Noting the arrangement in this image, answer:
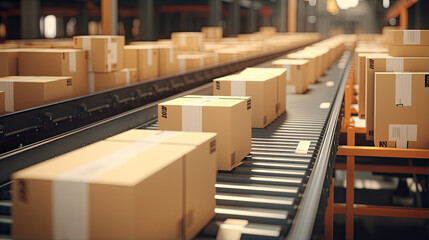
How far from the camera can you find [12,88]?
5.11m

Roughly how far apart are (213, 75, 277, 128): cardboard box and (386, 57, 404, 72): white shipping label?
44.8 inches

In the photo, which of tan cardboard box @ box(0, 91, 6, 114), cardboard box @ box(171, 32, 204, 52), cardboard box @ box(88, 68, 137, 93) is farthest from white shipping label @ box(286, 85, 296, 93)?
cardboard box @ box(171, 32, 204, 52)

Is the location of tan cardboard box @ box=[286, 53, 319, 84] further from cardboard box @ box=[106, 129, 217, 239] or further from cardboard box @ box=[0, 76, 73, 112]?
cardboard box @ box=[106, 129, 217, 239]

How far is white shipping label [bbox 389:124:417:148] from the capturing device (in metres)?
4.86

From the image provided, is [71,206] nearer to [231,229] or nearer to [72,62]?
[231,229]

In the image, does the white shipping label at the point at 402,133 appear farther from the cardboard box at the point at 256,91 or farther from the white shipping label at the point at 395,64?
the cardboard box at the point at 256,91

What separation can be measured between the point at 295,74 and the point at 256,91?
300 cm

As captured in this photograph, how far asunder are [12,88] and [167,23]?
21.0m

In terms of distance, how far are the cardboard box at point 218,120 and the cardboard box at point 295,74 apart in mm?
3841

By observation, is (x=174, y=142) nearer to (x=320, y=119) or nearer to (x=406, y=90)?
(x=406, y=90)

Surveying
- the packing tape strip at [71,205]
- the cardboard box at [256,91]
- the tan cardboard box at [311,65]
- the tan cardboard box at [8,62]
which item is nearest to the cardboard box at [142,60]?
the tan cardboard box at [8,62]

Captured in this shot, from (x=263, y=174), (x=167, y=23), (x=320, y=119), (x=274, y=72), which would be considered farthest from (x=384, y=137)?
(x=167, y=23)

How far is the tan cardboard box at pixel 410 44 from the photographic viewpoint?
222 inches

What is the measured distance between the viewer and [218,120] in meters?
3.50
